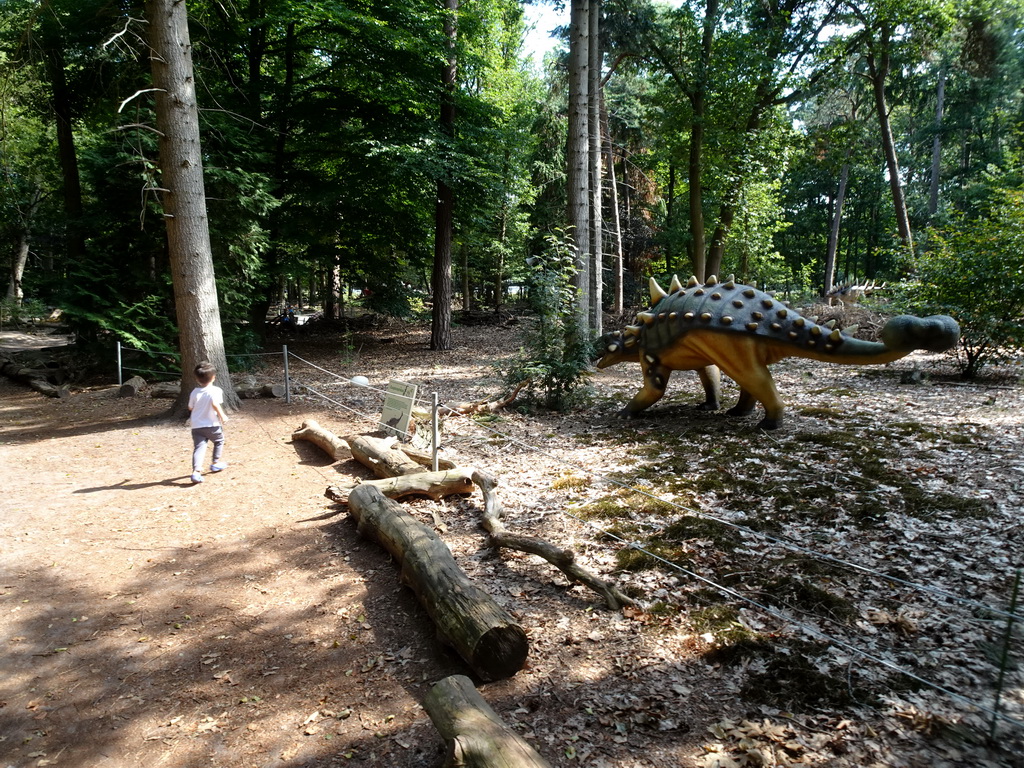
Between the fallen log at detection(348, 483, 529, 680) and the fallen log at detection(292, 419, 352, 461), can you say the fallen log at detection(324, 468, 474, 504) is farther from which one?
the fallen log at detection(292, 419, 352, 461)

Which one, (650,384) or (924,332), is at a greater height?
(924,332)

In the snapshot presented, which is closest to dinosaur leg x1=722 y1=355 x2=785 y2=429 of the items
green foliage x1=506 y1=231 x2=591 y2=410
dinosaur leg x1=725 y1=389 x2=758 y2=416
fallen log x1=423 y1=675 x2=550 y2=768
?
dinosaur leg x1=725 y1=389 x2=758 y2=416

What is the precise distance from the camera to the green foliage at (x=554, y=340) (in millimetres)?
10109

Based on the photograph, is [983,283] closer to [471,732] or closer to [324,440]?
[324,440]

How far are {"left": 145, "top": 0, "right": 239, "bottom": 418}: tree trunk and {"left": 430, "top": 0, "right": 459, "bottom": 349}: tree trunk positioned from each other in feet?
24.2

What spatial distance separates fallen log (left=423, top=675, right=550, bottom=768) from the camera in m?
2.59

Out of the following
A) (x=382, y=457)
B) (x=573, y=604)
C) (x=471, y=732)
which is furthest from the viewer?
(x=382, y=457)

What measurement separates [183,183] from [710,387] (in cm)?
924

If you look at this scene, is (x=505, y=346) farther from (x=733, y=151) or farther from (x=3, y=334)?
(x=3, y=334)

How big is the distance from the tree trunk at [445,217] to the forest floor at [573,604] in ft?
33.3

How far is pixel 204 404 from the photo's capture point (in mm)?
7141

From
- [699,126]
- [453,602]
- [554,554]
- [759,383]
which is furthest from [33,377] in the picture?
[699,126]

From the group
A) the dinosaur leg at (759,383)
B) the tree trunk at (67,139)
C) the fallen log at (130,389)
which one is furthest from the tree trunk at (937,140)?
the tree trunk at (67,139)

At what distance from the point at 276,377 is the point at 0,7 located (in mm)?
10615
